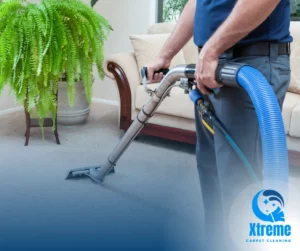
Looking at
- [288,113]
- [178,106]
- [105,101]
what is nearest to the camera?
[288,113]

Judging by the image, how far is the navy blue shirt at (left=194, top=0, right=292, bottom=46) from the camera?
36.0 inches

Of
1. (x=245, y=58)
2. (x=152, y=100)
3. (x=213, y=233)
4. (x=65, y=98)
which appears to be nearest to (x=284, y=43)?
(x=245, y=58)

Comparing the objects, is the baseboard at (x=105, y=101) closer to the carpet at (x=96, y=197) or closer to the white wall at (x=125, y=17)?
the white wall at (x=125, y=17)

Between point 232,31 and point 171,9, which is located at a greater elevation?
point 171,9

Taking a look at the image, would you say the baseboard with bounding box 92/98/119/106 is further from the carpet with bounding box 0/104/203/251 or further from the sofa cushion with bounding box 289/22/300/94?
the sofa cushion with bounding box 289/22/300/94

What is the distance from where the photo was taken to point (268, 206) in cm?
73

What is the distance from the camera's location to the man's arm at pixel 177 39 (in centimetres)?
123

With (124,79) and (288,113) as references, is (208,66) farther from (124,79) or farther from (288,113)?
Result: (124,79)

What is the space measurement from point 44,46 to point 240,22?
1.76 m

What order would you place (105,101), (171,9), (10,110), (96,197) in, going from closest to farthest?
(96,197), (10,110), (171,9), (105,101)

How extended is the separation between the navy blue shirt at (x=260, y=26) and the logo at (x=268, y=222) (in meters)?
0.42

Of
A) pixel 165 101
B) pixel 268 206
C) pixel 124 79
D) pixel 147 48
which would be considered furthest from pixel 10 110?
pixel 268 206

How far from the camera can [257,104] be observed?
0.72 m

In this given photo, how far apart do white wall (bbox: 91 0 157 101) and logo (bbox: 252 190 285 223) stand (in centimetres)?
295
